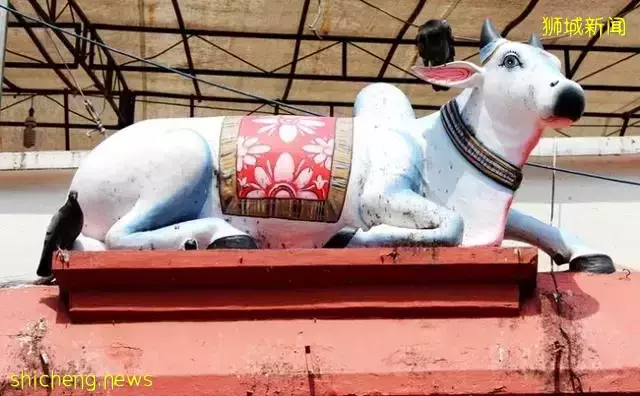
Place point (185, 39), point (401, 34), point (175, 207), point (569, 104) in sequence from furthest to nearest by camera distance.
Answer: point (185, 39) < point (401, 34) < point (175, 207) < point (569, 104)

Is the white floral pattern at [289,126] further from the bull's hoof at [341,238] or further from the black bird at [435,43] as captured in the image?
the black bird at [435,43]

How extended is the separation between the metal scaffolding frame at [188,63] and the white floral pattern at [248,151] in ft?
19.7

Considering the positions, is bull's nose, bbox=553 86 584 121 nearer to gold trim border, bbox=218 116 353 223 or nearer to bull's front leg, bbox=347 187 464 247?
bull's front leg, bbox=347 187 464 247

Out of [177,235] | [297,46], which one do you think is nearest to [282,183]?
[177,235]

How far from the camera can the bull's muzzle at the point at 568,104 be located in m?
→ 2.52

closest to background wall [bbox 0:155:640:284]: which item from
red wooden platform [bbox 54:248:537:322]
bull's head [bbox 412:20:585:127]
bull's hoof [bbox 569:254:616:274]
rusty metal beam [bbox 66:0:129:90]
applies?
bull's hoof [bbox 569:254:616:274]

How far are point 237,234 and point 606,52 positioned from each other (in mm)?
8403

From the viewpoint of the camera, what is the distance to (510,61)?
269cm

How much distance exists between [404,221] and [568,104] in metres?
0.51

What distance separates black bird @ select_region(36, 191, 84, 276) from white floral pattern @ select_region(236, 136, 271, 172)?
1.47 ft

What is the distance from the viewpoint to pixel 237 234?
8.40ft

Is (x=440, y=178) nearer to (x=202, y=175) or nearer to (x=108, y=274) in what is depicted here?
(x=202, y=175)

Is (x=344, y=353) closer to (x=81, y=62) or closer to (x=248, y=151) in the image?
(x=248, y=151)

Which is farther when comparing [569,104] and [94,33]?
[94,33]
